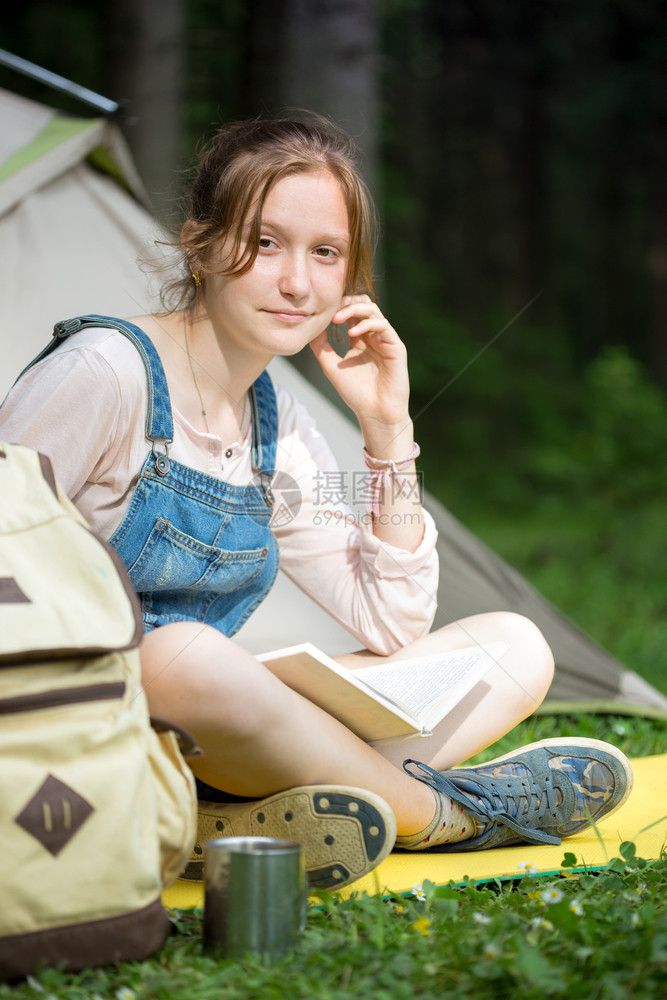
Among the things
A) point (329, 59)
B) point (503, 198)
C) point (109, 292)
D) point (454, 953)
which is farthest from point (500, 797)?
point (503, 198)

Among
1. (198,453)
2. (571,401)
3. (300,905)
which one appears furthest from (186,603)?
(571,401)

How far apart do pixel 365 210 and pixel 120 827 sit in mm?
718

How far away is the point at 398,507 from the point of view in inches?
46.2

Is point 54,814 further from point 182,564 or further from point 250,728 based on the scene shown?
point 182,564

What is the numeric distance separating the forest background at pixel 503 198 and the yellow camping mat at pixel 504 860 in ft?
1.70

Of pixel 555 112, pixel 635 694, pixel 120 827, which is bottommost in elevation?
pixel 635 694

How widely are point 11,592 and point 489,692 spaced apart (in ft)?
1.96

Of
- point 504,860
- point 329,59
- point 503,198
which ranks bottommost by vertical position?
point 504,860

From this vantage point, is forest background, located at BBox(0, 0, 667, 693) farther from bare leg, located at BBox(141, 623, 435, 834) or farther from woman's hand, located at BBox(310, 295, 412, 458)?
bare leg, located at BBox(141, 623, 435, 834)

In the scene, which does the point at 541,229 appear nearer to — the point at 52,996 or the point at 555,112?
the point at 555,112

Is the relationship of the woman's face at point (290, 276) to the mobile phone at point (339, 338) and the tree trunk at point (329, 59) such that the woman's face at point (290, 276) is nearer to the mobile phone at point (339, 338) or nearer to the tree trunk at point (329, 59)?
the mobile phone at point (339, 338)

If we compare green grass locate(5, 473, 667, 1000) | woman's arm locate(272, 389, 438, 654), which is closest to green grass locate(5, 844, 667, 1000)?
green grass locate(5, 473, 667, 1000)

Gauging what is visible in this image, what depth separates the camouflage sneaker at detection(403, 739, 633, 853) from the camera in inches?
41.8

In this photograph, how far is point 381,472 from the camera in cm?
118
